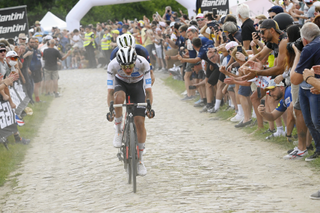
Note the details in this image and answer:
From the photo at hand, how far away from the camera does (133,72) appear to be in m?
7.09

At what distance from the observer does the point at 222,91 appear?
12.0 metres

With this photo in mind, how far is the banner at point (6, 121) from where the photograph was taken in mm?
10109

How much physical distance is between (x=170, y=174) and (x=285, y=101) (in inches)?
100

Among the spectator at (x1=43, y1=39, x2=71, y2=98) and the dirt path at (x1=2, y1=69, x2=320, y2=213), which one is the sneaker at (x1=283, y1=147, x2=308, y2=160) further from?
the spectator at (x1=43, y1=39, x2=71, y2=98)

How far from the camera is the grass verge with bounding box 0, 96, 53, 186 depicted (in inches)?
348

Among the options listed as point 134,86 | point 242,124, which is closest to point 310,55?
point 134,86

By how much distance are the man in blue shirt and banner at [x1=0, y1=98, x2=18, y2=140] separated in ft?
21.4

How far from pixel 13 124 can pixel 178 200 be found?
6166mm

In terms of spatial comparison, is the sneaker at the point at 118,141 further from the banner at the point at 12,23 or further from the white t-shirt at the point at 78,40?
the white t-shirt at the point at 78,40

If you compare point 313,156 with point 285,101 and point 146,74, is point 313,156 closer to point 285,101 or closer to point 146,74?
point 285,101

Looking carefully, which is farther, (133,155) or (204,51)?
(204,51)

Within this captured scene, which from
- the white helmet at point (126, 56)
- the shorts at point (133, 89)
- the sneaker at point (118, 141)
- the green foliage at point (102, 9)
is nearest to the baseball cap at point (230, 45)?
the shorts at point (133, 89)

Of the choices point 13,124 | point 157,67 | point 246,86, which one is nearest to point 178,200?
point 246,86

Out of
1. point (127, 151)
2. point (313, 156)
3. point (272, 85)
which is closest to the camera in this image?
point (127, 151)
